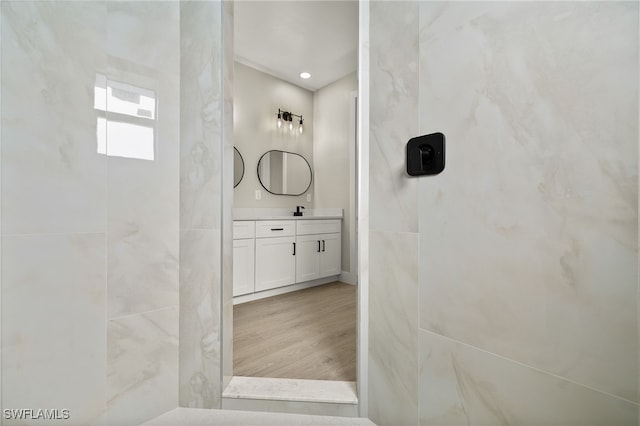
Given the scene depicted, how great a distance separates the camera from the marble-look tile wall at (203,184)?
1.16 m

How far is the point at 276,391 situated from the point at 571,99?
1437 mm

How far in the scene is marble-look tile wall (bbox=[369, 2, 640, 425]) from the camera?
60 cm

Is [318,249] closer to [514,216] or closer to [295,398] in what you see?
[295,398]

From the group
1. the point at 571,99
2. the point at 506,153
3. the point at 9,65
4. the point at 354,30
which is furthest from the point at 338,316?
the point at 354,30

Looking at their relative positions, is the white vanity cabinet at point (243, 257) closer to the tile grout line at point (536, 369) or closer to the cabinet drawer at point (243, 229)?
the cabinet drawer at point (243, 229)

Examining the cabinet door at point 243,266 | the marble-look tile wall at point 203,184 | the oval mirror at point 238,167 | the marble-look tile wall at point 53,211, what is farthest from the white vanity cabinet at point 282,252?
the marble-look tile wall at point 53,211

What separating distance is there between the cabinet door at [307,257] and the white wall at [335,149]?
45cm

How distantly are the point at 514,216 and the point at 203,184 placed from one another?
1.11 meters

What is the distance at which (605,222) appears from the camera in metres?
0.60

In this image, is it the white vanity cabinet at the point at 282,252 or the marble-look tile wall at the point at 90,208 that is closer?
the marble-look tile wall at the point at 90,208

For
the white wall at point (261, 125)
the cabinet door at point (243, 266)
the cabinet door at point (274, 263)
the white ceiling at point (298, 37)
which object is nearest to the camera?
the white ceiling at point (298, 37)

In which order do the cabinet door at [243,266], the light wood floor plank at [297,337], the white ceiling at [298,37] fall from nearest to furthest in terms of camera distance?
the light wood floor plank at [297,337], the white ceiling at [298,37], the cabinet door at [243,266]

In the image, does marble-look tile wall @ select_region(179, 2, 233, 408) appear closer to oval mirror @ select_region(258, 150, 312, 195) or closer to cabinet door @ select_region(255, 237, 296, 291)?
cabinet door @ select_region(255, 237, 296, 291)

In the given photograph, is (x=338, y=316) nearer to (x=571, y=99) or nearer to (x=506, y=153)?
(x=506, y=153)
